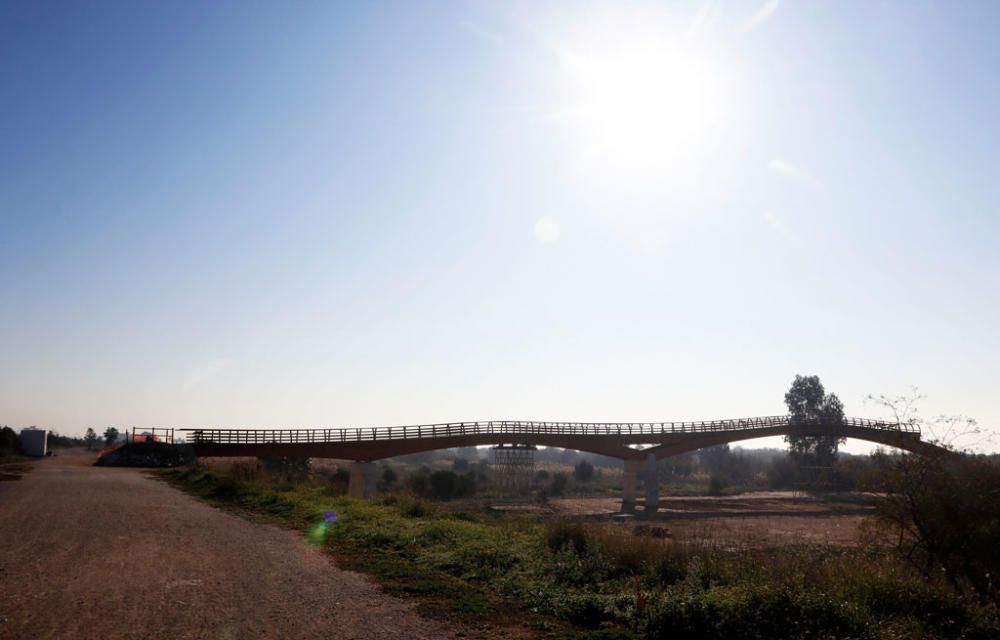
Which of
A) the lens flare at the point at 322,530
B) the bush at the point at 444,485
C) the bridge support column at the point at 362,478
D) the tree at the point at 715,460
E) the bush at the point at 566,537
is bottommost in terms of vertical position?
the tree at the point at 715,460

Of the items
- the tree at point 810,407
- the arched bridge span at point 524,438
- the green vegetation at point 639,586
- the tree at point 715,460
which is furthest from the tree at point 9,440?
the tree at point 715,460

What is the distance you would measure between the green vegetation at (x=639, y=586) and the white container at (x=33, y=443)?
6867cm

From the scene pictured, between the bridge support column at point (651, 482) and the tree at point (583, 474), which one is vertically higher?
the bridge support column at point (651, 482)

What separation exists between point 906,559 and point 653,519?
1345 inches

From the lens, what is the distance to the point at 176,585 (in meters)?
11.2

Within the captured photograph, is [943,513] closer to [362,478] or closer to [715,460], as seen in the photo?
[362,478]

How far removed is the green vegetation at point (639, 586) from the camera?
8781 millimetres

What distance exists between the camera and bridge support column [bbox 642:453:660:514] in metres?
59.8

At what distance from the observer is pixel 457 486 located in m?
66.3

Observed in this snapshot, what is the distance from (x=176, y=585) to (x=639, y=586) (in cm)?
788

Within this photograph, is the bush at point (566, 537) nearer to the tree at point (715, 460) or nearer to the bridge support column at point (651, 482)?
the bridge support column at point (651, 482)

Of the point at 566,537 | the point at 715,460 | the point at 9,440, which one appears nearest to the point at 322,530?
the point at 566,537

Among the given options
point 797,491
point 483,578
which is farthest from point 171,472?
point 797,491

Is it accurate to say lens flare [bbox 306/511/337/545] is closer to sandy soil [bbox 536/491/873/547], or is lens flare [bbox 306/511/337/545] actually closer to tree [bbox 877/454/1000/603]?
tree [bbox 877/454/1000/603]
